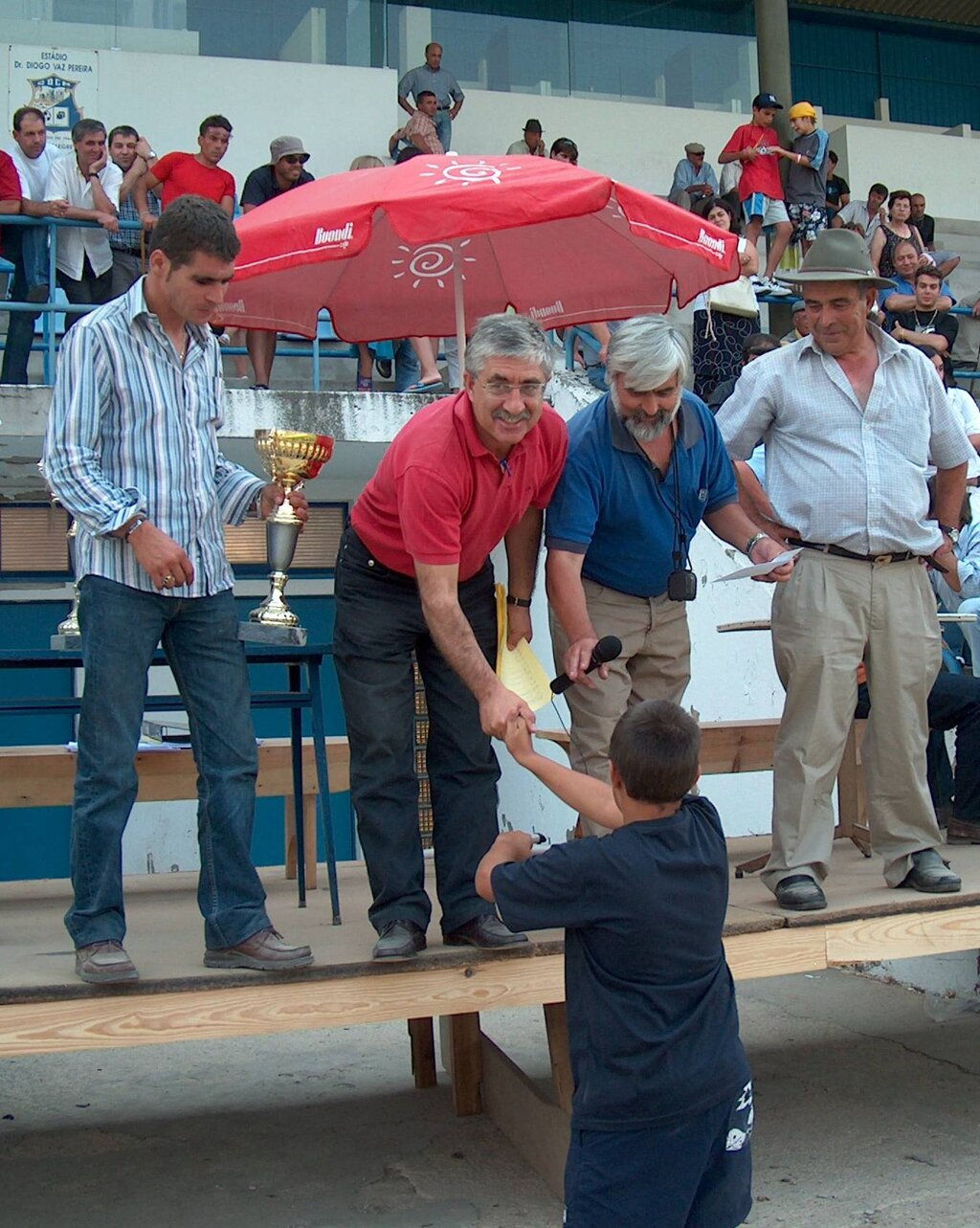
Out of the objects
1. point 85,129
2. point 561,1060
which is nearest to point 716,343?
point 85,129

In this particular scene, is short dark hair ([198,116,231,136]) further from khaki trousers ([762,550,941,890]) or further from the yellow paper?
the yellow paper

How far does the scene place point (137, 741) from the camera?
137 inches

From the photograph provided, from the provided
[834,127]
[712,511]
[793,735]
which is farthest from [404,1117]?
[834,127]

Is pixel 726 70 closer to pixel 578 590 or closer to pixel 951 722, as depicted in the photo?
pixel 951 722

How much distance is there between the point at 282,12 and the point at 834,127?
6809 mm

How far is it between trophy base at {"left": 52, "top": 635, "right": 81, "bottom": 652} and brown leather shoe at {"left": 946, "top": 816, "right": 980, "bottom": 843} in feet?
11.0

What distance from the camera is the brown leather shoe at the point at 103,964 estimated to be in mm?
3408

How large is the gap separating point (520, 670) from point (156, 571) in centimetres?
98

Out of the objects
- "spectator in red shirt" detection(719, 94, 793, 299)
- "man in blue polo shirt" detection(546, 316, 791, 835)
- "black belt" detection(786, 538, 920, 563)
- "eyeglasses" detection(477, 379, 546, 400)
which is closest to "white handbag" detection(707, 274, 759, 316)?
"spectator in red shirt" detection(719, 94, 793, 299)

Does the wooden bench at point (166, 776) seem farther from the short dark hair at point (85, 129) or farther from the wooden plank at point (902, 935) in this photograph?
the short dark hair at point (85, 129)

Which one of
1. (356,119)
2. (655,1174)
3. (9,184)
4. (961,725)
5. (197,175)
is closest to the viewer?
(655,1174)

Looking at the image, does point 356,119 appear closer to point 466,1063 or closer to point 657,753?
point 466,1063

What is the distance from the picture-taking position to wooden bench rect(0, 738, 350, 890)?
5.43 m

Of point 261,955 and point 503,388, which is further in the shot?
point 261,955
